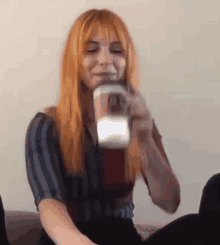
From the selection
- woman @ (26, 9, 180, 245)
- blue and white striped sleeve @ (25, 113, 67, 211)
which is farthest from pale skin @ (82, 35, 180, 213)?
blue and white striped sleeve @ (25, 113, 67, 211)

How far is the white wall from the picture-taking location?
1.98ft

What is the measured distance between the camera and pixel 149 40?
24.9 inches

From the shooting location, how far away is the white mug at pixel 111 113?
507 mm

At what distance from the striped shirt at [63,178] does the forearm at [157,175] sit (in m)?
0.03

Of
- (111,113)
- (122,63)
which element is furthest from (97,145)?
(122,63)

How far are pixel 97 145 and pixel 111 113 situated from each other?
0.10 metres

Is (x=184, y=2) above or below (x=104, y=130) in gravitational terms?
above

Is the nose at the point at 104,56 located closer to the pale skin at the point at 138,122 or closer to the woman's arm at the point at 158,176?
the pale skin at the point at 138,122

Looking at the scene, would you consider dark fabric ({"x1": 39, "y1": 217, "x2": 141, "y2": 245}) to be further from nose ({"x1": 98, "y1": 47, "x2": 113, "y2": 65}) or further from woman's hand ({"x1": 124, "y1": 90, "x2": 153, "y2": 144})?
nose ({"x1": 98, "y1": 47, "x2": 113, "y2": 65})

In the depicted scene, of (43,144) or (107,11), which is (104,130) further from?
(107,11)

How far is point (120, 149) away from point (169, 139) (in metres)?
0.13

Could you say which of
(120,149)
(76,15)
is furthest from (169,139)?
(76,15)

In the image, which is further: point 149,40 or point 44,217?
point 149,40

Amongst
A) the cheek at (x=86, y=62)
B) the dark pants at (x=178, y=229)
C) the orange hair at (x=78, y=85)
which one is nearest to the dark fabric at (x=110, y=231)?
the dark pants at (x=178, y=229)
